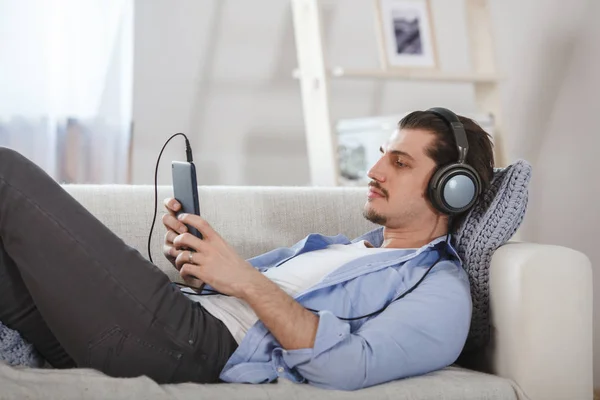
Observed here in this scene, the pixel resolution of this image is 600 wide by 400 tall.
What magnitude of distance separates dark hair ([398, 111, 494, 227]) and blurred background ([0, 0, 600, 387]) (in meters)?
0.88

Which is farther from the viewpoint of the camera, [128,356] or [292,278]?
[292,278]

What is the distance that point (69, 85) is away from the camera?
2.51 meters

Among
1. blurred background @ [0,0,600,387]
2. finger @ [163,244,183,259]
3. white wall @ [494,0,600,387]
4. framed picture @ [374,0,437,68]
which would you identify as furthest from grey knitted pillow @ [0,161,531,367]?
white wall @ [494,0,600,387]

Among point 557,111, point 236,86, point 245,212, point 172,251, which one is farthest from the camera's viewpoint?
point 557,111

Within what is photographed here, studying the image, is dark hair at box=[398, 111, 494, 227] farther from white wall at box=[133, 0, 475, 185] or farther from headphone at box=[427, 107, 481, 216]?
white wall at box=[133, 0, 475, 185]

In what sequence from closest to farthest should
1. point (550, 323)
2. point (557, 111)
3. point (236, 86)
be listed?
1. point (550, 323)
2. point (236, 86)
3. point (557, 111)

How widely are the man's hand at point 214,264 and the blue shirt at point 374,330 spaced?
4.2 inches

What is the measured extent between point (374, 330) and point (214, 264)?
10.8 inches

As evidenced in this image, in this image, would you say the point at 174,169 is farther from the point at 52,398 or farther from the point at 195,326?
the point at 52,398

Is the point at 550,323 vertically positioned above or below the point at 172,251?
below

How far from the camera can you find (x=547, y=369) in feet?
4.21

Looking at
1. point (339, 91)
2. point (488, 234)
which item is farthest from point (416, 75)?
point (488, 234)

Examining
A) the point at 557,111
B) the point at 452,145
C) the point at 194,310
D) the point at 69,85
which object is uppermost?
the point at 69,85

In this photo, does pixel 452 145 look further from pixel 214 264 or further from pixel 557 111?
pixel 557 111
